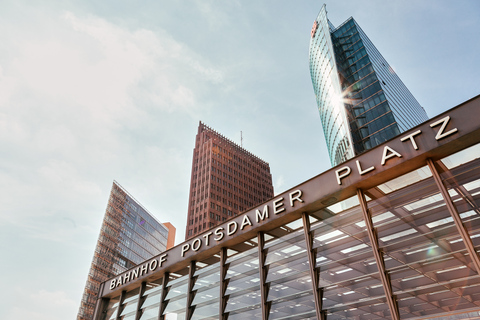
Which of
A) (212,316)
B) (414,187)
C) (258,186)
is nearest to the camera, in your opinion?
(414,187)

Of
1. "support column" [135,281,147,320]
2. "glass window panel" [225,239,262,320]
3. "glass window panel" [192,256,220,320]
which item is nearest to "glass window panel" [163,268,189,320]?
"glass window panel" [192,256,220,320]

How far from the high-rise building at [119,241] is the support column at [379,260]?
119m

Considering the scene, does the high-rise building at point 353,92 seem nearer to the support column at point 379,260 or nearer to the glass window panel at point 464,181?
the support column at point 379,260

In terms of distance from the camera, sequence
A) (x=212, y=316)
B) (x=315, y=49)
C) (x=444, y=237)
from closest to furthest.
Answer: (x=444, y=237), (x=212, y=316), (x=315, y=49)

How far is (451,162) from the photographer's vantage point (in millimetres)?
13258

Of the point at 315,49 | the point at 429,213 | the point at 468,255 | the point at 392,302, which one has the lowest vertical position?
the point at 392,302

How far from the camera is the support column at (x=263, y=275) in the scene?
1620cm

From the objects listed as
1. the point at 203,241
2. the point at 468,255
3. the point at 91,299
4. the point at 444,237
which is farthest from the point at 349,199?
the point at 91,299

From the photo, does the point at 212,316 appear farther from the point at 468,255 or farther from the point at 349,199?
the point at 468,255

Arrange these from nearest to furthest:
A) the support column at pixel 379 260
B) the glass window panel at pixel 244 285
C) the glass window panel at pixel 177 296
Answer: the support column at pixel 379 260, the glass window panel at pixel 244 285, the glass window panel at pixel 177 296

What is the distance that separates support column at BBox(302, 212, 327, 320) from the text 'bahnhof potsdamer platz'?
0.14ft

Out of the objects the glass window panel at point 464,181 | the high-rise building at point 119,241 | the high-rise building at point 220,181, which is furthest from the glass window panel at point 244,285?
the high-rise building at point 119,241

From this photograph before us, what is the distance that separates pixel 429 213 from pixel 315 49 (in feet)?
257

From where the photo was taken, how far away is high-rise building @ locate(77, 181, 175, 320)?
11796 cm
